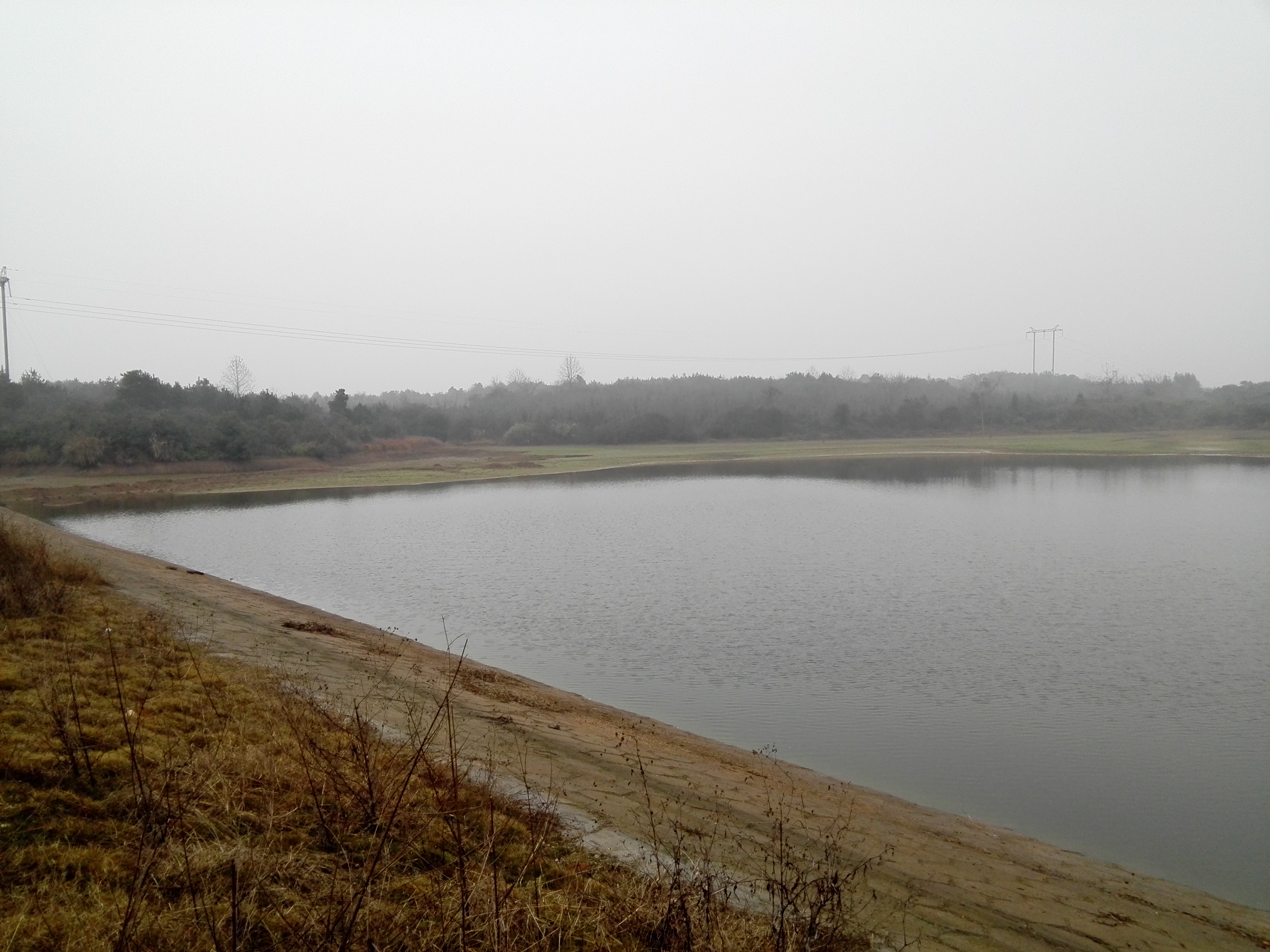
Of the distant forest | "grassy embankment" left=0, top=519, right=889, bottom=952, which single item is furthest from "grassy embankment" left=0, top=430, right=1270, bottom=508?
"grassy embankment" left=0, top=519, right=889, bottom=952

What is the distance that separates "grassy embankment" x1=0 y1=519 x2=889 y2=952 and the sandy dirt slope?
338mm

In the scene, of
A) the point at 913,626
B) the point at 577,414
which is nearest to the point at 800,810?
the point at 913,626

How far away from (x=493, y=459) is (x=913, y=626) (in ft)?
137

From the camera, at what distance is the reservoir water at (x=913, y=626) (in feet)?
22.8

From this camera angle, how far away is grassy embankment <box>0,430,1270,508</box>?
35531 mm

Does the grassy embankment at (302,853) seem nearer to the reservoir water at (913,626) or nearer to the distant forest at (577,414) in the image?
the reservoir water at (913,626)

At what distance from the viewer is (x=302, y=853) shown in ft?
11.5

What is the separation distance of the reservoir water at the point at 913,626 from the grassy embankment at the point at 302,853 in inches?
109

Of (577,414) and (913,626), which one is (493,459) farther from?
(913,626)

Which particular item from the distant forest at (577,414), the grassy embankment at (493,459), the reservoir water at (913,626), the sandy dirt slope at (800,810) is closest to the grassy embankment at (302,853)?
the sandy dirt slope at (800,810)

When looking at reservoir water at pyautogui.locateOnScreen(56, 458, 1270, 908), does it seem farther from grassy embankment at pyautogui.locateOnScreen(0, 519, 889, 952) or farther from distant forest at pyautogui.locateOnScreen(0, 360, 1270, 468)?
distant forest at pyautogui.locateOnScreen(0, 360, 1270, 468)

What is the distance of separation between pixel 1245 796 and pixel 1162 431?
61.7 meters

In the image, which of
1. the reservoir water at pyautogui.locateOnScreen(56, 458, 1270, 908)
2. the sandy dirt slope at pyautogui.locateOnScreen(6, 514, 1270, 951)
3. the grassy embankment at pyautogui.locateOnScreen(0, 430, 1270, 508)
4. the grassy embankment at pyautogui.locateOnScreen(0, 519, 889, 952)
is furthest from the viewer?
the grassy embankment at pyautogui.locateOnScreen(0, 430, 1270, 508)

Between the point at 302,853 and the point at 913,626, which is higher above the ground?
the point at 302,853
